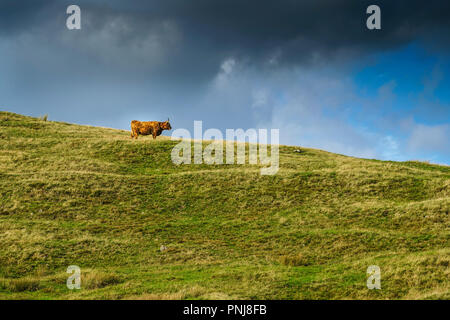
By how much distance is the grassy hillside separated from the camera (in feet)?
52.3

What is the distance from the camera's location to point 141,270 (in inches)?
742

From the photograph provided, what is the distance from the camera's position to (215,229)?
24.7 metres

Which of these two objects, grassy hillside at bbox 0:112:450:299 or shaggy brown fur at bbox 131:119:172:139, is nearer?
grassy hillside at bbox 0:112:450:299

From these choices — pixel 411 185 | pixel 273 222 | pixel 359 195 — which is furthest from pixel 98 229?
pixel 411 185

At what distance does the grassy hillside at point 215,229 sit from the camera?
52.3 ft

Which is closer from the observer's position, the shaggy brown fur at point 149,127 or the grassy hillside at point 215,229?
the grassy hillside at point 215,229

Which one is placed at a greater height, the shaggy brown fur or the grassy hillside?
the shaggy brown fur

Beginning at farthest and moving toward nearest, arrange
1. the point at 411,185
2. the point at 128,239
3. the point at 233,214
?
1. the point at 411,185
2. the point at 233,214
3. the point at 128,239

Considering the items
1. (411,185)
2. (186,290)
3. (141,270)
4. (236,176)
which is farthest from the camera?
(236,176)

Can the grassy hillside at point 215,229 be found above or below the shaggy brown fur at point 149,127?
below

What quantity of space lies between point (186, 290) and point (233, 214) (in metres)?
12.8

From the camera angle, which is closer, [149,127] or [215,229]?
[215,229]

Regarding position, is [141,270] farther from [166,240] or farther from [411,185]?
[411,185]

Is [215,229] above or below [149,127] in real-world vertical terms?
below
